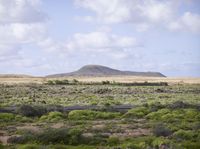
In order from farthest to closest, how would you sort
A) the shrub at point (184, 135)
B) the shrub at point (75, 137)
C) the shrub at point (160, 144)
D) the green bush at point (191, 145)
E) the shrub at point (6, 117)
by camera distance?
the shrub at point (6, 117) → the shrub at point (184, 135) → the shrub at point (75, 137) → the green bush at point (191, 145) → the shrub at point (160, 144)

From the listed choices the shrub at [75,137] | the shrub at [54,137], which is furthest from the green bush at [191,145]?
the shrub at [54,137]

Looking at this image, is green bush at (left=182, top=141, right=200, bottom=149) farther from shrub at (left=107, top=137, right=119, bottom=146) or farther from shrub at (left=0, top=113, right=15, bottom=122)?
shrub at (left=0, top=113, right=15, bottom=122)

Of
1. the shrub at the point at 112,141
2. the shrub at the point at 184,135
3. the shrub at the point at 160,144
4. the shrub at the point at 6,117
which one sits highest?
the shrub at the point at 160,144

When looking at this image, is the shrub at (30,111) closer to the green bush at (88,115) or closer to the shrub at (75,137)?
the green bush at (88,115)

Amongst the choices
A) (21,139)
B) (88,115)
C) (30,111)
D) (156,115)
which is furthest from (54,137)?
(30,111)

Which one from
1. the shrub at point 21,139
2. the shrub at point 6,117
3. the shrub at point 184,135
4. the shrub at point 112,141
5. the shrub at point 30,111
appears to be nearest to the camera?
the shrub at point 112,141

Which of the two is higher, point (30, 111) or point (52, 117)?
point (30, 111)

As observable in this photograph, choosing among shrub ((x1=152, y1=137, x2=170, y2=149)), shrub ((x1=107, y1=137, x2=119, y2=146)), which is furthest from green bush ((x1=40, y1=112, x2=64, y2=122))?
shrub ((x1=152, y1=137, x2=170, y2=149))

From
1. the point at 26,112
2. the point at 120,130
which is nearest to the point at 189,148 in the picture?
the point at 120,130

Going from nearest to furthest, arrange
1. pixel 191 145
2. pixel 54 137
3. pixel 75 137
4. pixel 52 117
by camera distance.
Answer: pixel 191 145
pixel 54 137
pixel 75 137
pixel 52 117

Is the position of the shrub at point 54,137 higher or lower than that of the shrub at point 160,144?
lower

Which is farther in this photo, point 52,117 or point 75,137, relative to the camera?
point 52,117

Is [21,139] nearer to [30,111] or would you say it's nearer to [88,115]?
[88,115]

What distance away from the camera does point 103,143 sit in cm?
2280
